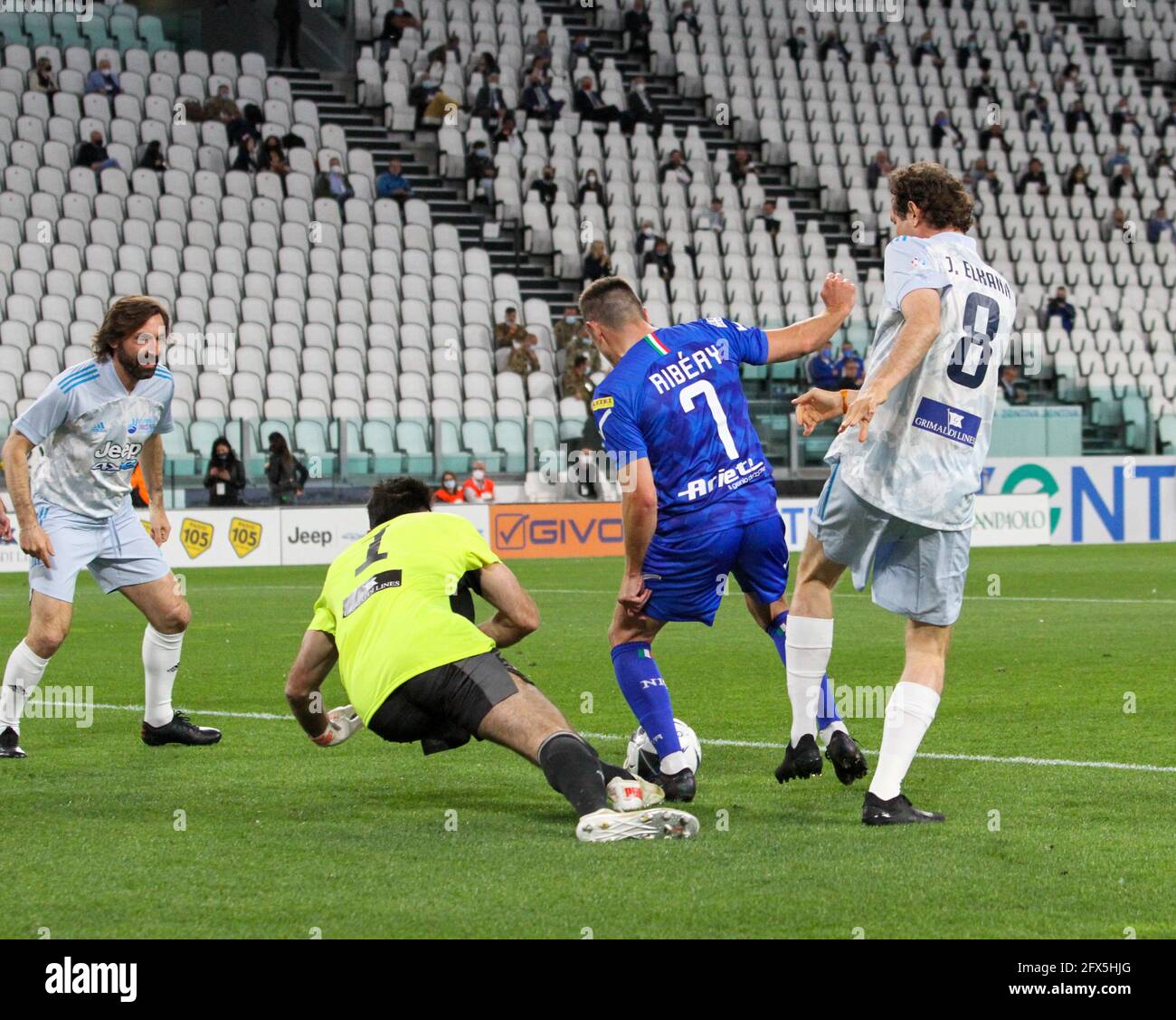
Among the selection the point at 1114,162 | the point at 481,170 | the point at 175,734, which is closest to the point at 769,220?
the point at 481,170

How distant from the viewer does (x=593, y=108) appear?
2997 cm

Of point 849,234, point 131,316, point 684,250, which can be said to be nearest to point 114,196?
point 684,250

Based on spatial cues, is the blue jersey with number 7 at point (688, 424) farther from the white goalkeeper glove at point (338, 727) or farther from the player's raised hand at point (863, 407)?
the white goalkeeper glove at point (338, 727)

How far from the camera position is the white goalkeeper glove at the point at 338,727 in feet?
20.3

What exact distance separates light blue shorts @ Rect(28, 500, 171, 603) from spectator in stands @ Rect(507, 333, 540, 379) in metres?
16.8

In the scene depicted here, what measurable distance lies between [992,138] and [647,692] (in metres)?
28.4

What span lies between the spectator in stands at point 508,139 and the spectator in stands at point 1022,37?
12.6m

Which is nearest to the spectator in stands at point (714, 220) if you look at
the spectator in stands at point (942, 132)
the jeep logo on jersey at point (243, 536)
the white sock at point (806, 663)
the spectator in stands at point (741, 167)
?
the spectator in stands at point (741, 167)

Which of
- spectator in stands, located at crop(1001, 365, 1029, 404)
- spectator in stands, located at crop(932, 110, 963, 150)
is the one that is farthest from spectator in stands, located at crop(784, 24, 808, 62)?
spectator in stands, located at crop(1001, 365, 1029, 404)

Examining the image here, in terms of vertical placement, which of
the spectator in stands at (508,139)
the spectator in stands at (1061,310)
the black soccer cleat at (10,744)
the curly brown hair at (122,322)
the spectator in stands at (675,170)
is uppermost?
the spectator in stands at (508,139)

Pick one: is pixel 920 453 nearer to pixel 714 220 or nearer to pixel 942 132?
pixel 714 220

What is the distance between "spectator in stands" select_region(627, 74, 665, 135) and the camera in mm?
30219

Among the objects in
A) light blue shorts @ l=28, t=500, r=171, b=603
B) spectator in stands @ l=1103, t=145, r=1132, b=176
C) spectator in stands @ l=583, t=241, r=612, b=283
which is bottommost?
light blue shorts @ l=28, t=500, r=171, b=603

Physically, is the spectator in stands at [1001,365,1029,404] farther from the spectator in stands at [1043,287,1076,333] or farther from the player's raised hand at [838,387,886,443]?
the player's raised hand at [838,387,886,443]
